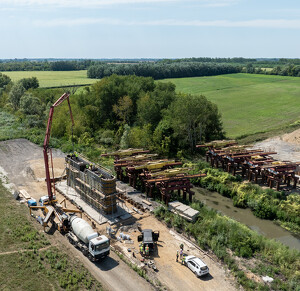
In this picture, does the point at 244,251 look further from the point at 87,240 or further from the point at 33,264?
the point at 33,264

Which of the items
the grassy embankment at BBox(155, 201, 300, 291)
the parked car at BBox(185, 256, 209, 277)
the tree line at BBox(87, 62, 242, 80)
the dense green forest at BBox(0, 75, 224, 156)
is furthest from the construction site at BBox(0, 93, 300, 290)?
the tree line at BBox(87, 62, 242, 80)

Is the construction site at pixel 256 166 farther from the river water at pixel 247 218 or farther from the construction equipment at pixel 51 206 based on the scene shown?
the construction equipment at pixel 51 206

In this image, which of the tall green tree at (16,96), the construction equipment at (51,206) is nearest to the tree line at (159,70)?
the tall green tree at (16,96)

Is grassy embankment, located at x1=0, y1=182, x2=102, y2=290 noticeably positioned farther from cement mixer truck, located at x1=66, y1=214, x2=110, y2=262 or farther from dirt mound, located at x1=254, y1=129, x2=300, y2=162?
dirt mound, located at x1=254, y1=129, x2=300, y2=162

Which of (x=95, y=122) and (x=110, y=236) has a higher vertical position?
(x=95, y=122)

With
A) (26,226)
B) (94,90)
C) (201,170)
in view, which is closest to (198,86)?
(94,90)

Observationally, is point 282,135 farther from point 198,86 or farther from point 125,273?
point 198,86

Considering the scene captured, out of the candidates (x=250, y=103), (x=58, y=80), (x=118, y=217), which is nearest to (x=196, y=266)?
(x=118, y=217)
